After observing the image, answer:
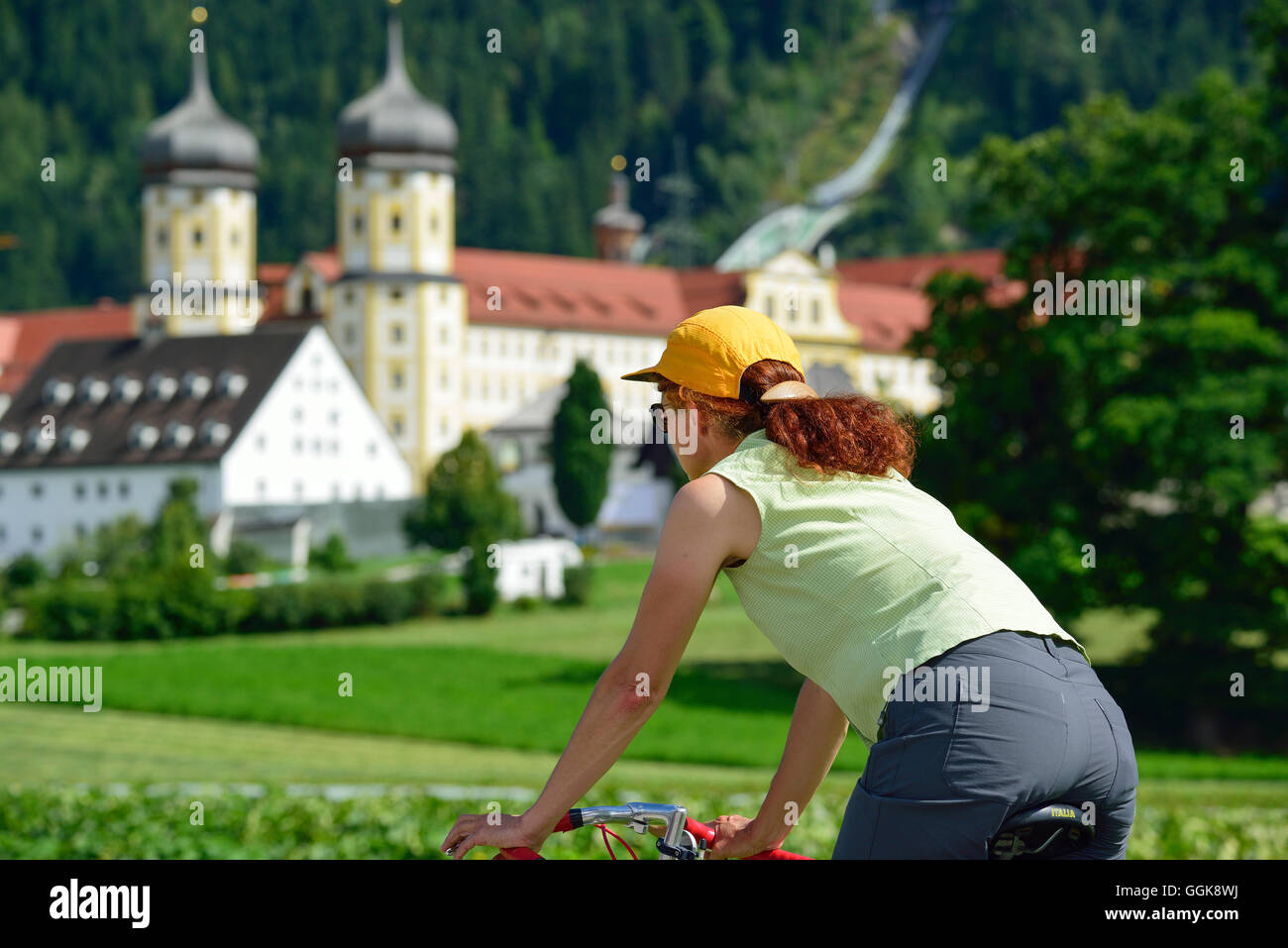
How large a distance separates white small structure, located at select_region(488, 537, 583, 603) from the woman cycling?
5741 cm

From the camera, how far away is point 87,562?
64.5 metres

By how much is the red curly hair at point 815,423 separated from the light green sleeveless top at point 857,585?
4 cm

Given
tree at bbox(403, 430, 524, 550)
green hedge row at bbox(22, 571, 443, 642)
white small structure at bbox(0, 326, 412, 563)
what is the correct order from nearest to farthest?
green hedge row at bbox(22, 571, 443, 642), tree at bbox(403, 430, 524, 550), white small structure at bbox(0, 326, 412, 563)

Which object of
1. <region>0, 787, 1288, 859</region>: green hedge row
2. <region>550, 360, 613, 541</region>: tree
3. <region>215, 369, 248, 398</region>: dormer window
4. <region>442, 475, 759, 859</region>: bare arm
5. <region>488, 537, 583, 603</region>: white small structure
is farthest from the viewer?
<region>215, 369, 248, 398</region>: dormer window

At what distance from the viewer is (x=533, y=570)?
205 ft

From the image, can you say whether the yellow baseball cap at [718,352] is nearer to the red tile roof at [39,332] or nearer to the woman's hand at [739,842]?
the woman's hand at [739,842]

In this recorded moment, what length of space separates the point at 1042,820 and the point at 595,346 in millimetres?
104933

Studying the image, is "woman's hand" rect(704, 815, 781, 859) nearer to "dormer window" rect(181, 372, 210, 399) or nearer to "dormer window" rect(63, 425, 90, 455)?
"dormer window" rect(181, 372, 210, 399)

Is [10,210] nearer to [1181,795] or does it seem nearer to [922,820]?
[1181,795]

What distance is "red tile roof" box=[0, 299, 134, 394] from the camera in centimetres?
11662

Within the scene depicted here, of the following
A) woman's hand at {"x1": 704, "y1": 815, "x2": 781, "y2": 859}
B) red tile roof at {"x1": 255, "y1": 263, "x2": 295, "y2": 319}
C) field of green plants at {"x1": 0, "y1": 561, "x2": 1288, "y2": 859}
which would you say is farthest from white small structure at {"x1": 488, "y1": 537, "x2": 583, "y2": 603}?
woman's hand at {"x1": 704, "y1": 815, "x2": 781, "y2": 859}

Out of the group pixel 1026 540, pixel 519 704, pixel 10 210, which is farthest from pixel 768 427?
pixel 10 210

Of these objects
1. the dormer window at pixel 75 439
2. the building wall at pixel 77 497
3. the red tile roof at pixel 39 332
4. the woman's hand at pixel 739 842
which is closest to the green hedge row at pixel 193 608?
the building wall at pixel 77 497

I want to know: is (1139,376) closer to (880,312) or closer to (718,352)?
(718,352)
